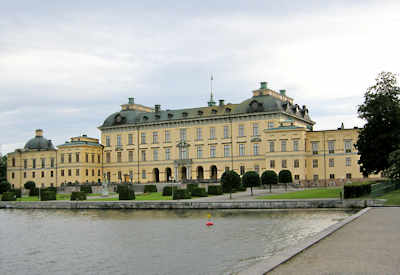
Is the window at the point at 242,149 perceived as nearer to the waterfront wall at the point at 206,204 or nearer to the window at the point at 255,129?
the window at the point at 255,129

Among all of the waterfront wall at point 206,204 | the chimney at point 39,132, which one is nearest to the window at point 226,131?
the waterfront wall at point 206,204

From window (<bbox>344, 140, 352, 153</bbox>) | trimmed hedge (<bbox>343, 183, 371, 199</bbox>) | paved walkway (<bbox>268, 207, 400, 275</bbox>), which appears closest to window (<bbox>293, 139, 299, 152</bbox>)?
window (<bbox>344, 140, 352, 153</bbox>)

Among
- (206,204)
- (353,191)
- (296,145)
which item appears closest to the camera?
(353,191)

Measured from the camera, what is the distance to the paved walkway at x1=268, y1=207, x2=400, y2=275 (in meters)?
11.0

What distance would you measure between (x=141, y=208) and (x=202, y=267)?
25.8 meters

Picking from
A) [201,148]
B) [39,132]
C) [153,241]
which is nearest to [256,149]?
[201,148]

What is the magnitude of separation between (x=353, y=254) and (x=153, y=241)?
11041mm

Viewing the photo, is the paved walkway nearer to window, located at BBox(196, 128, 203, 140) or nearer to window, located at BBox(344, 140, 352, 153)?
window, located at BBox(344, 140, 352, 153)

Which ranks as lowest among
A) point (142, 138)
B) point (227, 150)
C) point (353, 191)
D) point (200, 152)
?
point (353, 191)

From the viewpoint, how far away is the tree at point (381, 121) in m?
39.5

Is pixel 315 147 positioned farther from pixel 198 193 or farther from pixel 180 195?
pixel 180 195

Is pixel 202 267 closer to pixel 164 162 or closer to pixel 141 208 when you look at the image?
pixel 141 208

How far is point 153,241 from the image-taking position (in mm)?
22000

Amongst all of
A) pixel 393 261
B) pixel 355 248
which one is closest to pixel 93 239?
pixel 355 248
